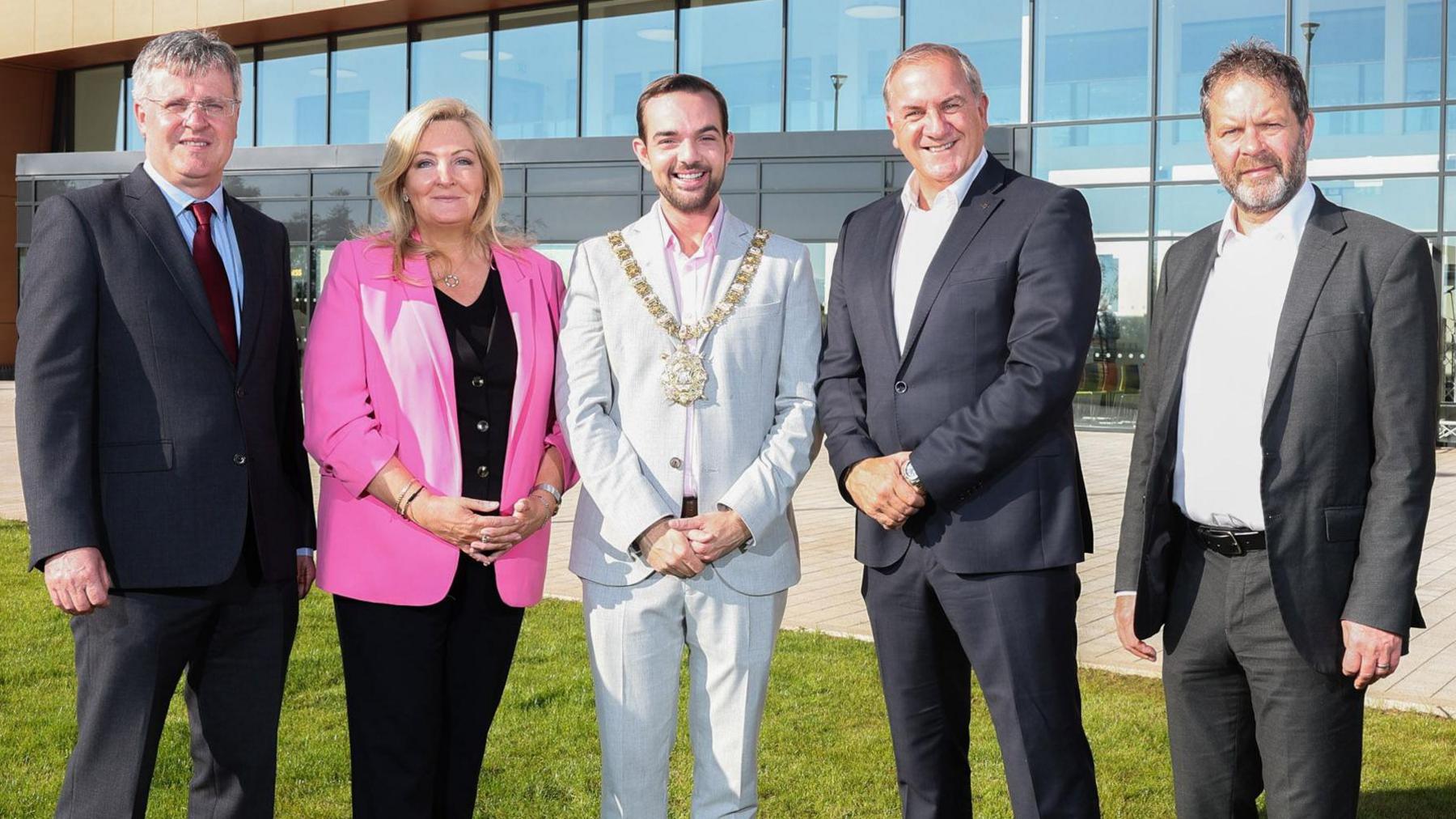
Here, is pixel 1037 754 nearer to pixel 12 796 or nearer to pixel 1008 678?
pixel 1008 678

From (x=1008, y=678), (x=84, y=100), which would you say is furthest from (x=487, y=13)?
(x=1008, y=678)

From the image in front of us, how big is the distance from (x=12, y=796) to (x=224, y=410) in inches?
85.5

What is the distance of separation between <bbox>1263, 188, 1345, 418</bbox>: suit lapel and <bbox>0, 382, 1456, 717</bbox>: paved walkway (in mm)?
3473

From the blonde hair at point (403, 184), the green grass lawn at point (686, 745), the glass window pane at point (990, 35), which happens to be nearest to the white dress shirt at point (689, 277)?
the blonde hair at point (403, 184)

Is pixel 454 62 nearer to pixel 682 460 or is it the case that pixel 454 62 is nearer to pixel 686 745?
pixel 686 745

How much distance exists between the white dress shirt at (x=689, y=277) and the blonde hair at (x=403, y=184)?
47cm

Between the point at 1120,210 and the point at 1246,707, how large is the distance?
16.4m

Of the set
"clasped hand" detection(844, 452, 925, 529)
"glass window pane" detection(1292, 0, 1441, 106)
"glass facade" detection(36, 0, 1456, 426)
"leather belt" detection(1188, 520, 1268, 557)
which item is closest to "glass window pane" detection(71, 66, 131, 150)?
"glass facade" detection(36, 0, 1456, 426)

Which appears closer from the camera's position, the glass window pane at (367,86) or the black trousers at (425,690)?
the black trousers at (425,690)

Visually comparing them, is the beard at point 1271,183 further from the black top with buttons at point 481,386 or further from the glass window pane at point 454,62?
the glass window pane at point 454,62

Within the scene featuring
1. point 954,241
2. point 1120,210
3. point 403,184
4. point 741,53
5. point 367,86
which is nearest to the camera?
point 954,241

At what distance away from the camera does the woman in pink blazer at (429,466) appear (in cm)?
336

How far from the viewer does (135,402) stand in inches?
125

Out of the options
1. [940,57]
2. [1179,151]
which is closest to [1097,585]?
[940,57]
